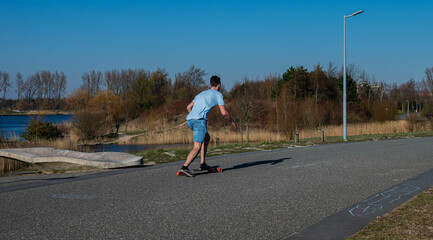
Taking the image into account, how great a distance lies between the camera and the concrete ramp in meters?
9.92

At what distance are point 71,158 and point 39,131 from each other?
19297 mm

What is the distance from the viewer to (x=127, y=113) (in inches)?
1988

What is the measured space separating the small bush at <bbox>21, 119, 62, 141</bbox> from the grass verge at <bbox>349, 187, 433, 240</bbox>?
24.7m

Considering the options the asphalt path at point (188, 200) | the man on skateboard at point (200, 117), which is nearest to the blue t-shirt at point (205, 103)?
the man on skateboard at point (200, 117)

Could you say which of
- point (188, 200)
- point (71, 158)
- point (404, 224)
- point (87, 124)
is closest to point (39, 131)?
point (87, 124)

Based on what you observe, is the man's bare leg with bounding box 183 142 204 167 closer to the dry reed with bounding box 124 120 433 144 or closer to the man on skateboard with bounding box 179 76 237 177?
the man on skateboard with bounding box 179 76 237 177

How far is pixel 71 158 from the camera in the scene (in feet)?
32.7

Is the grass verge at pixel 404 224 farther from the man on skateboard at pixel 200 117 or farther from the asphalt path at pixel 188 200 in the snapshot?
the man on skateboard at pixel 200 117

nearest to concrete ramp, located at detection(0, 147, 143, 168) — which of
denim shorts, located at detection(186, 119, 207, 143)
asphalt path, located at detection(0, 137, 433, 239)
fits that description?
asphalt path, located at detection(0, 137, 433, 239)

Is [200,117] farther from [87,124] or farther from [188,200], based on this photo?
[87,124]

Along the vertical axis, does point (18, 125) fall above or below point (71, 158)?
above

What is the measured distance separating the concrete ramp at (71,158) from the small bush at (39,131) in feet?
53.0

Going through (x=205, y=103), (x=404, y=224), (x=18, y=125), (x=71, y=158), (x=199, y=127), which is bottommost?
(x=404, y=224)

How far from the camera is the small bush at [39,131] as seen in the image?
1059 inches
